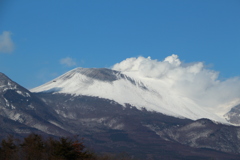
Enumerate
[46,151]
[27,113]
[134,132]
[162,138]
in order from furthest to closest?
1. [134,132]
2. [27,113]
3. [162,138]
4. [46,151]

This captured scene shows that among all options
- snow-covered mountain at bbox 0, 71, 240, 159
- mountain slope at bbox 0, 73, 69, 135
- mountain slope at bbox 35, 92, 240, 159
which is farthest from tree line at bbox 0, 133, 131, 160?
mountain slope at bbox 0, 73, 69, 135

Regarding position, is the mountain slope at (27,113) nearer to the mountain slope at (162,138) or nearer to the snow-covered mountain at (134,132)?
the snow-covered mountain at (134,132)

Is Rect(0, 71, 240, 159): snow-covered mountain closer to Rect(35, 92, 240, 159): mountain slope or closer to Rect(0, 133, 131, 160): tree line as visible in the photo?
Rect(35, 92, 240, 159): mountain slope

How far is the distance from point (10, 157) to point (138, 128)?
477 feet

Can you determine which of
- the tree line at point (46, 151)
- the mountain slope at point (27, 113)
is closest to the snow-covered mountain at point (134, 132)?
the mountain slope at point (27, 113)

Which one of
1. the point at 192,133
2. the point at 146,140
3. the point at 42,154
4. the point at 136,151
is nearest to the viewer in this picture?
the point at 42,154

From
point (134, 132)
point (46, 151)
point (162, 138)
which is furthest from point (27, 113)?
point (46, 151)

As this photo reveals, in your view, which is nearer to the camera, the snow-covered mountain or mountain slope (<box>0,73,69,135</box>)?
the snow-covered mountain

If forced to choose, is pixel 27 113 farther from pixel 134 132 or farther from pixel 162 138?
pixel 162 138

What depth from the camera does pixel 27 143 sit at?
50031 millimetres

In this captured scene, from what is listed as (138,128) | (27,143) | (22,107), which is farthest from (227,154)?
(27,143)

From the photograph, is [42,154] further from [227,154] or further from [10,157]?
[227,154]

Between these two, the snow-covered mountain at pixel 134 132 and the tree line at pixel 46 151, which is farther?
the snow-covered mountain at pixel 134 132

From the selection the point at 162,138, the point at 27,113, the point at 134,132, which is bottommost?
the point at 27,113
